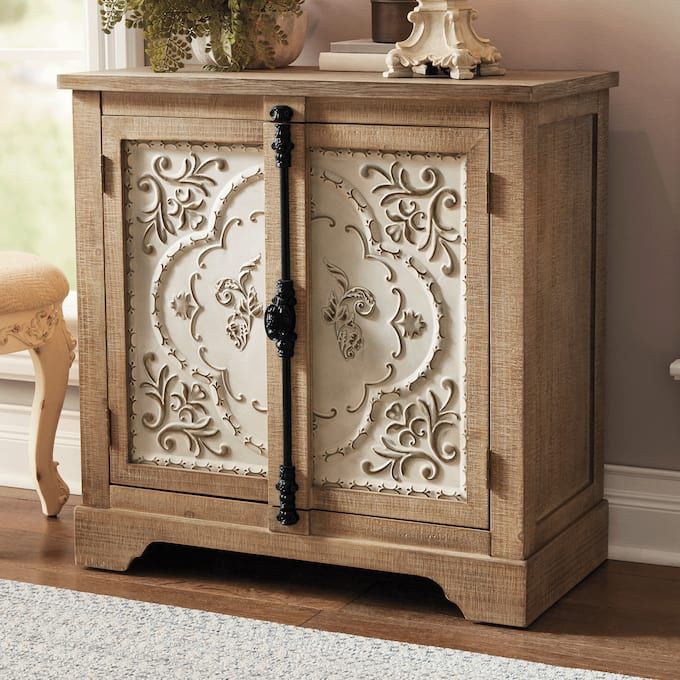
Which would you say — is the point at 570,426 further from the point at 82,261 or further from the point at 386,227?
the point at 82,261

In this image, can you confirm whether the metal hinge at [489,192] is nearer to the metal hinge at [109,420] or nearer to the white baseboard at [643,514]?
the white baseboard at [643,514]

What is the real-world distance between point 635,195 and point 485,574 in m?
0.83

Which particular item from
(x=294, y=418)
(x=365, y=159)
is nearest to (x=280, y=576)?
(x=294, y=418)

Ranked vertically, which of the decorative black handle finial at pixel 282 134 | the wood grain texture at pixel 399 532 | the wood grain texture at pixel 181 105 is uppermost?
the wood grain texture at pixel 181 105

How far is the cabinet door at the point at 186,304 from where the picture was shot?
2.42 m

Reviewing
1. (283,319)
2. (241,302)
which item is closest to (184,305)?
(241,302)

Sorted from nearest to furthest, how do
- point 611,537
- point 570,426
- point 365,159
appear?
point 365,159, point 570,426, point 611,537

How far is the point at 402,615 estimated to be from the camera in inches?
94.2

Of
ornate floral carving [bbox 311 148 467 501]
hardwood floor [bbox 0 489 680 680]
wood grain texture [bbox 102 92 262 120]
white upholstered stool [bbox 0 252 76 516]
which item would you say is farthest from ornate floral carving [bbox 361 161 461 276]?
white upholstered stool [bbox 0 252 76 516]

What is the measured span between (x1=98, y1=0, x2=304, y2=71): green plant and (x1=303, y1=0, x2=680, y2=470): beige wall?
1.51 feet

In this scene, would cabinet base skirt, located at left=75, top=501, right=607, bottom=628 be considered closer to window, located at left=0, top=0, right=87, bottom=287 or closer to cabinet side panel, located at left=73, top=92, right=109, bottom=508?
cabinet side panel, located at left=73, top=92, right=109, bottom=508

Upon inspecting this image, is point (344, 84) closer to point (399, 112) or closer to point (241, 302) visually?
point (399, 112)

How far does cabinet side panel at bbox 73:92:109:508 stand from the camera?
2.48 metres

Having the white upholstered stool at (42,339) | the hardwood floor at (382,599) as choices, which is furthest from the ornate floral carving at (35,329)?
the hardwood floor at (382,599)
